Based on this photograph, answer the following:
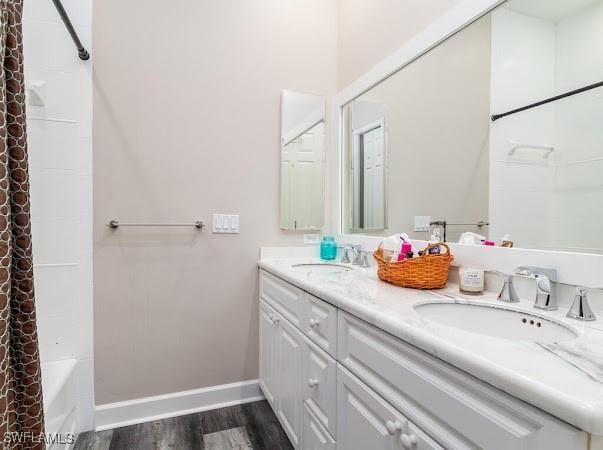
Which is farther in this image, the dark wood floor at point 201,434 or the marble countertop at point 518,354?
the dark wood floor at point 201,434

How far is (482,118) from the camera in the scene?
1.31 meters

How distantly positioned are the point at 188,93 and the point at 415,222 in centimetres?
144

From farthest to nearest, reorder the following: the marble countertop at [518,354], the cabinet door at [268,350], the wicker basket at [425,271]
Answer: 1. the cabinet door at [268,350]
2. the wicker basket at [425,271]
3. the marble countertop at [518,354]

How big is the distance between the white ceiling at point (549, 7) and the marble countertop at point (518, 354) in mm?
913

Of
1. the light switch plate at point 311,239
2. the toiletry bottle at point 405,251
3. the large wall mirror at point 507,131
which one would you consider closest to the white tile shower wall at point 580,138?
the large wall mirror at point 507,131

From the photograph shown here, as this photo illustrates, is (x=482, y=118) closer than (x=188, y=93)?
Yes

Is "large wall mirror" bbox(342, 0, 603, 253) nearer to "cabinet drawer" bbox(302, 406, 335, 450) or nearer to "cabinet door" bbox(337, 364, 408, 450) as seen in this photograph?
"cabinet door" bbox(337, 364, 408, 450)

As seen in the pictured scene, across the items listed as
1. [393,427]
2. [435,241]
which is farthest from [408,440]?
[435,241]

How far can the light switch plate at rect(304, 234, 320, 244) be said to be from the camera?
88.0 inches

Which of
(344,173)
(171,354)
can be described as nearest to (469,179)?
(344,173)

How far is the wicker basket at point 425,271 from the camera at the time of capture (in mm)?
1232

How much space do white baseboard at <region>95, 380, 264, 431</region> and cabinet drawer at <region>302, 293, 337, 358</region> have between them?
0.94 meters

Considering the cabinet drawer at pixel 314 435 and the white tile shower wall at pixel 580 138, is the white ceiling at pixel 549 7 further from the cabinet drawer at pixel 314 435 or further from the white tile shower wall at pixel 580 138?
the cabinet drawer at pixel 314 435

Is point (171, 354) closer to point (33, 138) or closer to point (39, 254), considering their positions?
point (39, 254)
